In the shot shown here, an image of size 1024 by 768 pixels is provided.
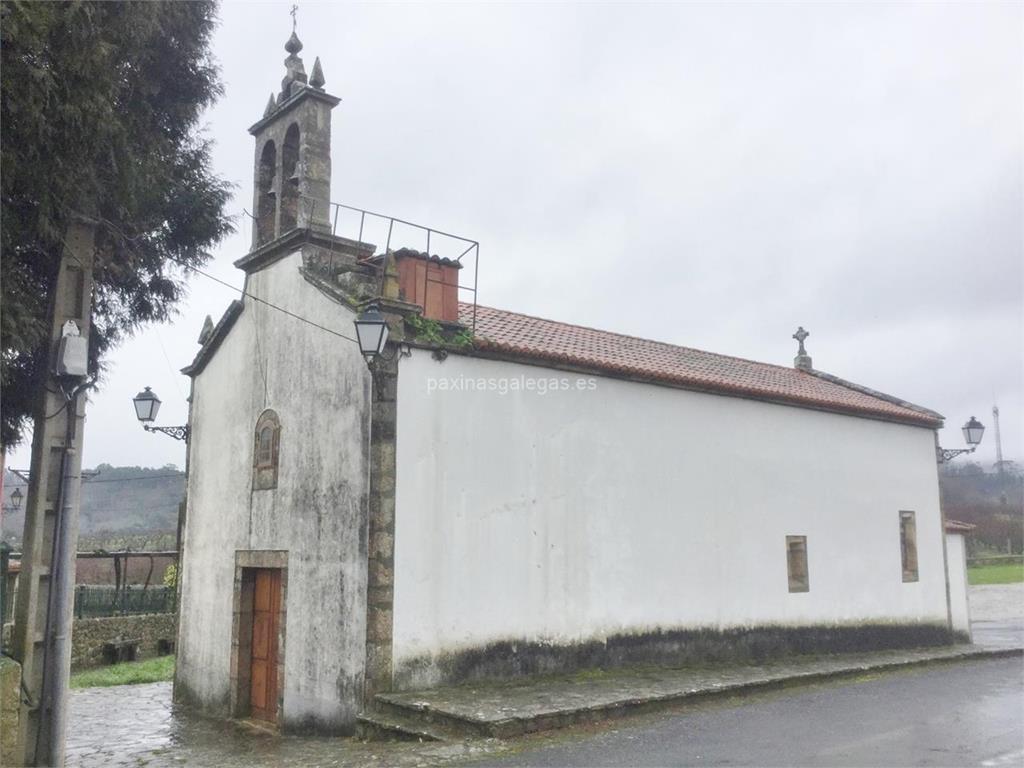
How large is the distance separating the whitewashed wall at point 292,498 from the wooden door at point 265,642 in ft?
1.58

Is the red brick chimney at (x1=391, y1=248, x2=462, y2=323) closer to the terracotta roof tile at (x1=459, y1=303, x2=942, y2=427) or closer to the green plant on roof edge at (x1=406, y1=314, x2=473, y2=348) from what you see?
the green plant on roof edge at (x1=406, y1=314, x2=473, y2=348)

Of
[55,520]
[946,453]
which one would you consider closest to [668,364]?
[946,453]

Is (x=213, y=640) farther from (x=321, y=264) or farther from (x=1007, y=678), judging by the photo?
(x=1007, y=678)

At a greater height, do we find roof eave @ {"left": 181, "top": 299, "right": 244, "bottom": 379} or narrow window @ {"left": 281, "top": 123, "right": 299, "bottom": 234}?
narrow window @ {"left": 281, "top": 123, "right": 299, "bottom": 234}

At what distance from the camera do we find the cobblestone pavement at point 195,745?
874cm

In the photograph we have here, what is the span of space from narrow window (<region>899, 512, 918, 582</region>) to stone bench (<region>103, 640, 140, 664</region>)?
15507mm

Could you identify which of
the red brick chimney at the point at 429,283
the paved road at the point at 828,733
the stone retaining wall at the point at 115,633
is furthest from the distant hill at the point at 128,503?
the paved road at the point at 828,733

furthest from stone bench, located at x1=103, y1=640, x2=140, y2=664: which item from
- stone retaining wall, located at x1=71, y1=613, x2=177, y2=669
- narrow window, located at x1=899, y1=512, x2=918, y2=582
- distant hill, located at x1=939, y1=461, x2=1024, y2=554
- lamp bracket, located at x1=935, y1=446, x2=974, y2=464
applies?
distant hill, located at x1=939, y1=461, x2=1024, y2=554

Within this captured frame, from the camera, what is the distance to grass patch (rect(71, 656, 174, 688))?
16.5 metres

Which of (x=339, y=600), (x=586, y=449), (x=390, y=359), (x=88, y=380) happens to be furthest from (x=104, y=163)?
(x=586, y=449)

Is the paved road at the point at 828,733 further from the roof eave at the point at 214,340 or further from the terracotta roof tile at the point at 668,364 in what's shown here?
the roof eave at the point at 214,340

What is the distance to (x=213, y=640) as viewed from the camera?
1342cm

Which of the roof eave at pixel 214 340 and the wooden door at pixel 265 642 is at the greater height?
the roof eave at pixel 214 340

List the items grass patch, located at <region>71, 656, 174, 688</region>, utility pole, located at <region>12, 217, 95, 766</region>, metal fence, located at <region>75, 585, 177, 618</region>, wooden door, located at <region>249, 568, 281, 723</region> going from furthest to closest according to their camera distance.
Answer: metal fence, located at <region>75, 585, 177, 618</region> < grass patch, located at <region>71, 656, 174, 688</region> < wooden door, located at <region>249, 568, 281, 723</region> < utility pole, located at <region>12, 217, 95, 766</region>
